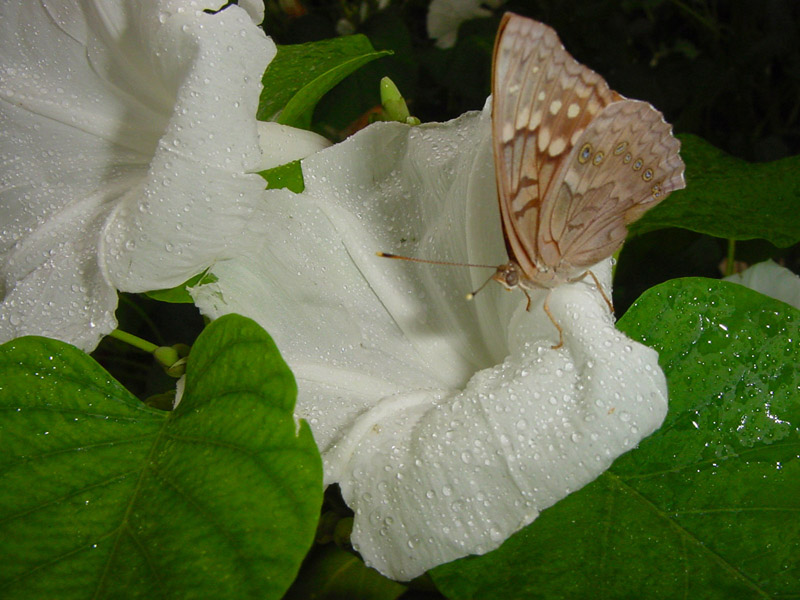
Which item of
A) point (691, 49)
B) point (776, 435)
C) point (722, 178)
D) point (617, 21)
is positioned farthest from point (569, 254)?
point (691, 49)

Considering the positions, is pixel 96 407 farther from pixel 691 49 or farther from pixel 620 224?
pixel 691 49

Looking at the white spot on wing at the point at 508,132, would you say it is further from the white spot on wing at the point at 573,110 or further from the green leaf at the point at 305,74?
the green leaf at the point at 305,74

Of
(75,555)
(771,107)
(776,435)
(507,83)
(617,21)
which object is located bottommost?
(771,107)

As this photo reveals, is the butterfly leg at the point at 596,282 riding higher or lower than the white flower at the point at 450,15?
higher

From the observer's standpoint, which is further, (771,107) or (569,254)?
(771,107)

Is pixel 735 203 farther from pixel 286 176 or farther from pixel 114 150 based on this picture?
pixel 114 150

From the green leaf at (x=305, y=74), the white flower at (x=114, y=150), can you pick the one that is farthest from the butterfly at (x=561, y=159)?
the green leaf at (x=305, y=74)

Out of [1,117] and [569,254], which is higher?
[1,117]
